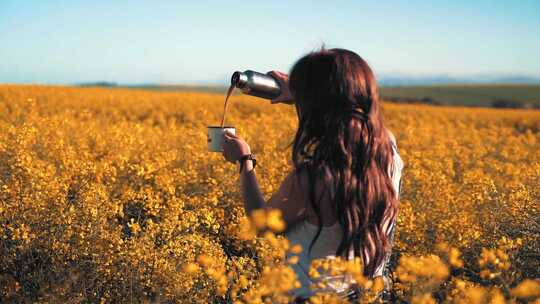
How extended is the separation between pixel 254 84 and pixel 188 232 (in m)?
1.61

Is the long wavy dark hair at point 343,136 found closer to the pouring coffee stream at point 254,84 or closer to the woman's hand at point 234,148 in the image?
the woman's hand at point 234,148

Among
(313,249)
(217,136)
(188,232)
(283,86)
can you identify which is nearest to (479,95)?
(188,232)

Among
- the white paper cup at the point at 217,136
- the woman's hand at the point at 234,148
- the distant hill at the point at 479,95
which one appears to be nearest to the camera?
the woman's hand at the point at 234,148

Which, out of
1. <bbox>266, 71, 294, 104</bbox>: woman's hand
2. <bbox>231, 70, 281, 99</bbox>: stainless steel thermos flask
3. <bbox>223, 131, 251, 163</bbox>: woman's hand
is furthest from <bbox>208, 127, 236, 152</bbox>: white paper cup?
<bbox>266, 71, 294, 104</bbox>: woman's hand

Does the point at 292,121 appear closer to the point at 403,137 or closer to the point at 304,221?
the point at 403,137

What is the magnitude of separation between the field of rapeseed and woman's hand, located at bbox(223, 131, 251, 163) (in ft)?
1.12

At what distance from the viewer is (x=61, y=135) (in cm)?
614

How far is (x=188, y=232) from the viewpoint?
3764 millimetres

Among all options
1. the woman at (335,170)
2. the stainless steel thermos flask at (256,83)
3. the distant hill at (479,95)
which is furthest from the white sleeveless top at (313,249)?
the distant hill at (479,95)

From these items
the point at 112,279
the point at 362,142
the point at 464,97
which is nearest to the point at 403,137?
the point at 112,279

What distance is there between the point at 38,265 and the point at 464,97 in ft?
159

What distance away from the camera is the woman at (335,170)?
1879mm

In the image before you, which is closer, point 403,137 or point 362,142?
point 362,142

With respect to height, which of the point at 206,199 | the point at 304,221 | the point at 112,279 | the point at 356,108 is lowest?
the point at 112,279
